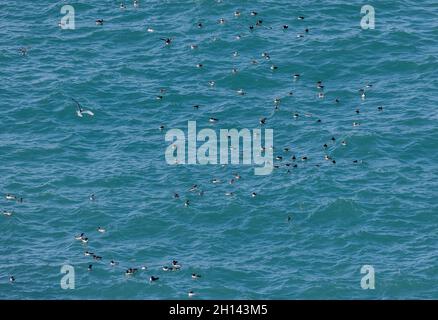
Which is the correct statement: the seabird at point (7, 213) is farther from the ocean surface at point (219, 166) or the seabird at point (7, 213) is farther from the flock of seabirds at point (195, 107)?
the ocean surface at point (219, 166)

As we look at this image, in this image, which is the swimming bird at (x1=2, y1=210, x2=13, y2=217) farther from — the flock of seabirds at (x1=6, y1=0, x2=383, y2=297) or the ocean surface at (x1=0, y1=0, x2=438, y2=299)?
the ocean surface at (x1=0, y1=0, x2=438, y2=299)

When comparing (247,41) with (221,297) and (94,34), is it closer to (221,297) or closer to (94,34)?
(94,34)

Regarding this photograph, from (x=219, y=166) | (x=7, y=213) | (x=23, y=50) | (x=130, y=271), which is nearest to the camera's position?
(x=130, y=271)

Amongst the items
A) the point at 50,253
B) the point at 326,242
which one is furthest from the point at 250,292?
the point at 50,253

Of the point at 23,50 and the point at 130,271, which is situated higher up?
the point at 23,50

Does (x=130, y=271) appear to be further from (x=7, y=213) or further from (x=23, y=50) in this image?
(x=23, y=50)

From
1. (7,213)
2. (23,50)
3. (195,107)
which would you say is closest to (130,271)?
(7,213)

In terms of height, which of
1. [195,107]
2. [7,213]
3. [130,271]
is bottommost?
[130,271]

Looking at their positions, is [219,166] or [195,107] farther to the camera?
[195,107]

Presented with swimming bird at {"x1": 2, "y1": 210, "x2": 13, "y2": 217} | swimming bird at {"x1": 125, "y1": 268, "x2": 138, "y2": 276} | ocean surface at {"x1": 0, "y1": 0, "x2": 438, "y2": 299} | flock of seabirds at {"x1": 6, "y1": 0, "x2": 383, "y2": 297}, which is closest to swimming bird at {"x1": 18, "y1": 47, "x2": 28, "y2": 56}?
flock of seabirds at {"x1": 6, "y1": 0, "x2": 383, "y2": 297}
